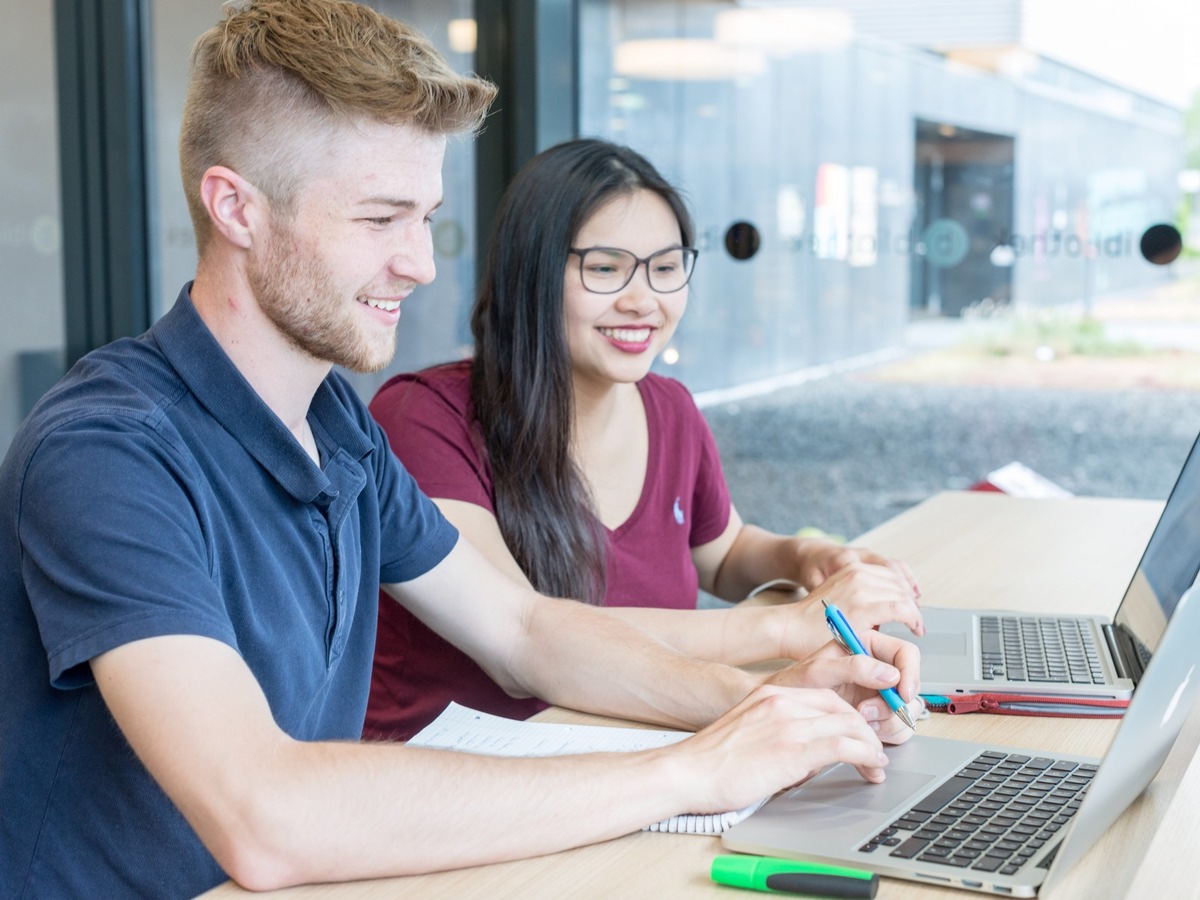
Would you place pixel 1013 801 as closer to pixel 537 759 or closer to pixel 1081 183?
pixel 537 759

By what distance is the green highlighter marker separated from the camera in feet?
2.90

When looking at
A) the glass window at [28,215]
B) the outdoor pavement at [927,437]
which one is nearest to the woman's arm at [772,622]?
the outdoor pavement at [927,437]

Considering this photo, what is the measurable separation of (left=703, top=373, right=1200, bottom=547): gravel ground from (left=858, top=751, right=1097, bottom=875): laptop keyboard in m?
1.87

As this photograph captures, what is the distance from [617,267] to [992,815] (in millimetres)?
1055

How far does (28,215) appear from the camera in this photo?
12.3ft

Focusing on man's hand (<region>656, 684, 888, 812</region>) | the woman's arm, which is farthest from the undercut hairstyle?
man's hand (<region>656, 684, 888, 812</region>)

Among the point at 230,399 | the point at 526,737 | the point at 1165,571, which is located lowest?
the point at 526,737

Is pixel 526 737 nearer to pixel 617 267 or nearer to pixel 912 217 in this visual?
pixel 617 267

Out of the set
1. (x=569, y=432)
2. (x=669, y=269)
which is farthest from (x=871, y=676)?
(x=669, y=269)

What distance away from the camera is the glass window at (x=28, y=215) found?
367cm

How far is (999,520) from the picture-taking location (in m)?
2.33

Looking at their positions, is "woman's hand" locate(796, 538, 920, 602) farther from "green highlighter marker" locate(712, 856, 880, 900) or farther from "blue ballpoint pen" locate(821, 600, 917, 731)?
"green highlighter marker" locate(712, 856, 880, 900)

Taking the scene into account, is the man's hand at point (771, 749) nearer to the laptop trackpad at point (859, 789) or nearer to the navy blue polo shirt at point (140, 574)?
the laptop trackpad at point (859, 789)

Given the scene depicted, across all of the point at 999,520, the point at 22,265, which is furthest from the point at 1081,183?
the point at 22,265
